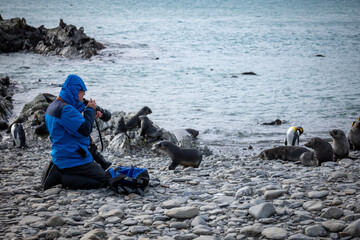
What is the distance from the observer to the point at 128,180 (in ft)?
17.6

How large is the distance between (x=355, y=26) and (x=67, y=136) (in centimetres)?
5063

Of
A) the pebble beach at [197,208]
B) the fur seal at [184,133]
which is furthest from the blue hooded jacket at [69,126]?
the fur seal at [184,133]

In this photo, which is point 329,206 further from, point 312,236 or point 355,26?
point 355,26

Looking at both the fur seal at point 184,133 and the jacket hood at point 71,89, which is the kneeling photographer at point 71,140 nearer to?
the jacket hood at point 71,89

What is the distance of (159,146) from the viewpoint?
804 centimetres

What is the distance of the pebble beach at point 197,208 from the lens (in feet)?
13.1

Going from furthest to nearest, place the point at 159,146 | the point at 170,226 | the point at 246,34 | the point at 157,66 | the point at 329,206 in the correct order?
1. the point at 246,34
2. the point at 157,66
3. the point at 159,146
4. the point at 329,206
5. the point at 170,226

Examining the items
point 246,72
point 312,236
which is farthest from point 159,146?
point 246,72

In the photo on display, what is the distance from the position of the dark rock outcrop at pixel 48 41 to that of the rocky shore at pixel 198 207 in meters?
21.7

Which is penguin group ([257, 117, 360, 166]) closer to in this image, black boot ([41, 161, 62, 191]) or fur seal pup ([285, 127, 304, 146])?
fur seal pup ([285, 127, 304, 146])

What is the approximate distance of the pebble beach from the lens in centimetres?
398

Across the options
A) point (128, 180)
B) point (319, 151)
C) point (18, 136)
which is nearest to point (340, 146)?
point (319, 151)

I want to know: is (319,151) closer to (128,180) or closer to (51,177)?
(128,180)

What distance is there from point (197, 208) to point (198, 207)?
0.16 m
